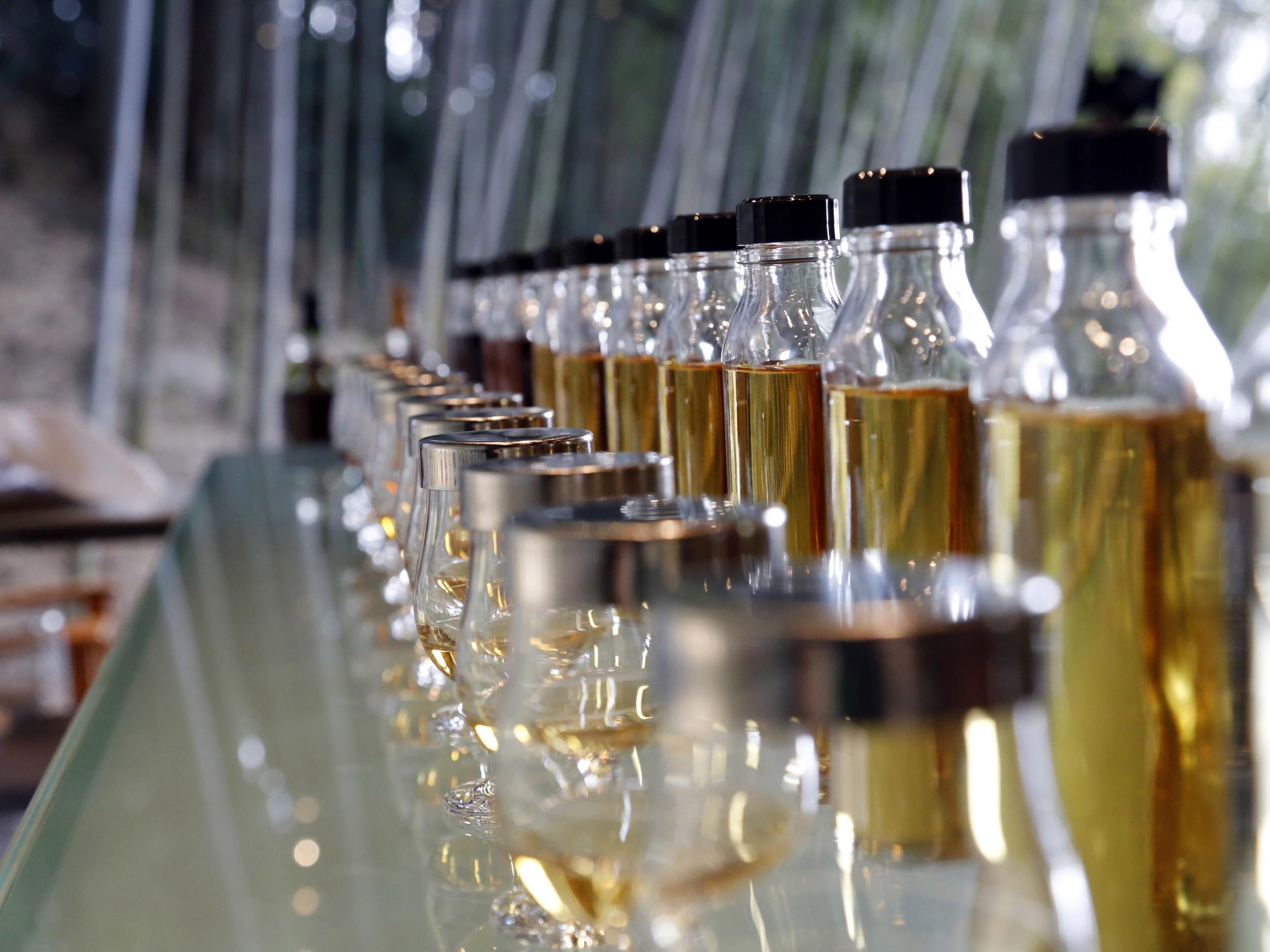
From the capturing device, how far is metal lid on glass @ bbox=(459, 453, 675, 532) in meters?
0.38

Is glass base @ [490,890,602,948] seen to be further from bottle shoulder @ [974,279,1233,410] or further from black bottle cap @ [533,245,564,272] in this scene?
black bottle cap @ [533,245,564,272]

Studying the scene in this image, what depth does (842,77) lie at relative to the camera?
6.32 meters

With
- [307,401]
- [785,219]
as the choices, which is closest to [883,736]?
[785,219]

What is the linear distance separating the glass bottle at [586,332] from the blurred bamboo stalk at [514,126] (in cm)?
463

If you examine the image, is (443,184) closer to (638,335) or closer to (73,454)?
(73,454)

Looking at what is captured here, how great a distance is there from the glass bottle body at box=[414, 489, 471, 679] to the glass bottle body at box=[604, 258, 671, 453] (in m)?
0.23

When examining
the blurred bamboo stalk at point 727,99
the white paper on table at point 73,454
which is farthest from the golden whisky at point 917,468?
the blurred bamboo stalk at point 727,99

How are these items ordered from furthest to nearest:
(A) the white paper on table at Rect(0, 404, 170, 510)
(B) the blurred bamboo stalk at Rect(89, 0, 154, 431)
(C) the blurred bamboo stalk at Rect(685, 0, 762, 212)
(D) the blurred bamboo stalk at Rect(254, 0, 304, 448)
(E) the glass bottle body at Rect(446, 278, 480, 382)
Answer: (C) the blurred bamboo stalk at Rect(685, 0, 762, 212) < (D) the blurred bamboo stalk at Rect(254, 0, 304, 448) < (B) the blurred bamboo stalk at Rect(89, 0, 154, 431) < (A) the white paper on table at Rect(0, 404, 170, 510) < (E) the glass bottle body at Rect(446, 278, 480, 382)

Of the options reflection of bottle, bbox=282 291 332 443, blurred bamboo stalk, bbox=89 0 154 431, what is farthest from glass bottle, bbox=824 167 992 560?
blurred bamboo stalk, bbox=89 0 154 431

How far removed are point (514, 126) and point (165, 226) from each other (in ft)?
4.90

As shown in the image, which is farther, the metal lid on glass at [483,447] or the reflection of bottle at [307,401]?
the reflection of bottle at [307,401]

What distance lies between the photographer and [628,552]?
0.32 m

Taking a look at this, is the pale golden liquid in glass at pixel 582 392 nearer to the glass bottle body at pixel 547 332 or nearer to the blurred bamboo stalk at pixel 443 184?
the glass bottle body at pixel 547 332

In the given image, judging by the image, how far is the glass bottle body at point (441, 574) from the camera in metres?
0.52
